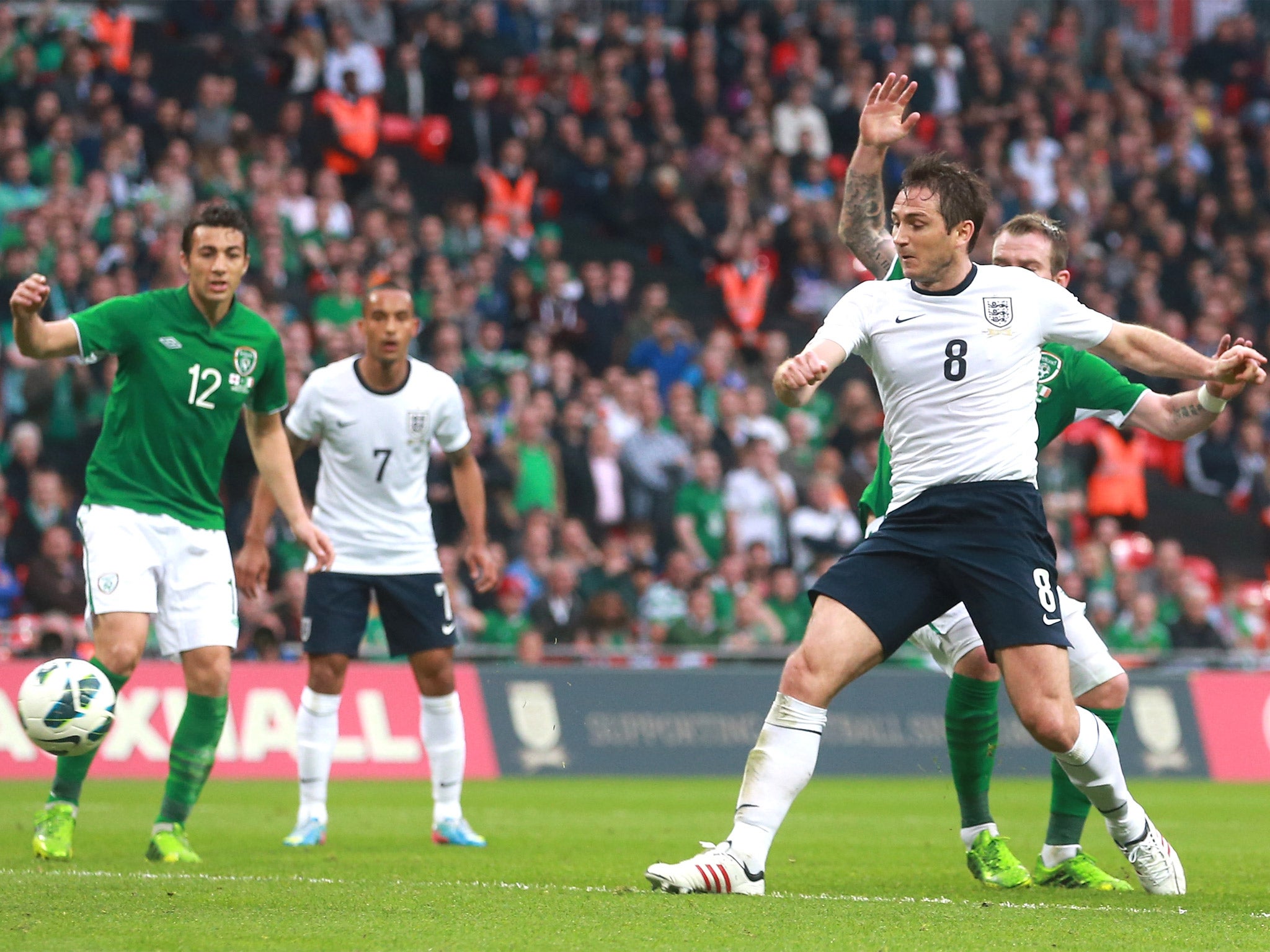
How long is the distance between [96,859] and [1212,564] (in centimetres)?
1622

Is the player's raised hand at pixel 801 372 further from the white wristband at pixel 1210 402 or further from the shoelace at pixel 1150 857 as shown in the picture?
the shoelace at pixel 1150 857

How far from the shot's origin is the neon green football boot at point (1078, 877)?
7.58m

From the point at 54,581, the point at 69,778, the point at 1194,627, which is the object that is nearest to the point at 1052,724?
the point at 69,778

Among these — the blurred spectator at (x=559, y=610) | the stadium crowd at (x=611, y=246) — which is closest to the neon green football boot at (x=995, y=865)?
the stadium crowd at (x=611, y=246)

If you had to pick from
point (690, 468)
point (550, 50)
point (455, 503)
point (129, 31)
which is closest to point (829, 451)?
point (690, 468)

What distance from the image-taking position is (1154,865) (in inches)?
286

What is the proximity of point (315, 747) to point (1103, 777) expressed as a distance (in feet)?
14.0

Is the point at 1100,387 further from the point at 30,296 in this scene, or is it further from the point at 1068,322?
the point at 30,296

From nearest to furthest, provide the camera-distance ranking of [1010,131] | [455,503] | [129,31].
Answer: [455,503], [129,31], [1010,131]

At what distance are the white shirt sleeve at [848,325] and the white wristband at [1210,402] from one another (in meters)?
1.31

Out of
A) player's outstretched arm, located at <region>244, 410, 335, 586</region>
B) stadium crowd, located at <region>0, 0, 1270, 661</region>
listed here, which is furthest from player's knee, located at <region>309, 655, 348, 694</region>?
stadium crowd, located at <region>0, 0, 1270, 661</region>

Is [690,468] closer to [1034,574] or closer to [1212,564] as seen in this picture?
[1212,564]

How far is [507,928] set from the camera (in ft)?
19.2

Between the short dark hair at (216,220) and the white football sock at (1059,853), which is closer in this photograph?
the white football sock at (1059,853)
